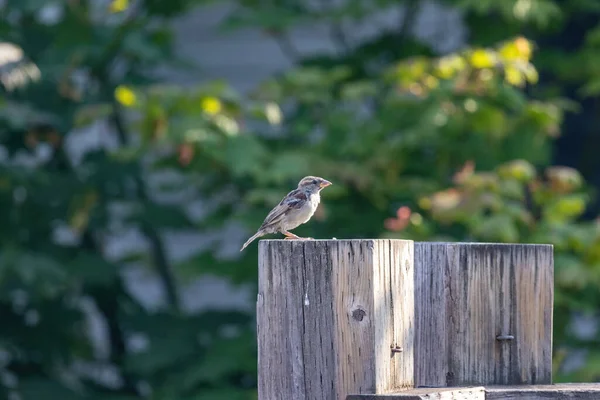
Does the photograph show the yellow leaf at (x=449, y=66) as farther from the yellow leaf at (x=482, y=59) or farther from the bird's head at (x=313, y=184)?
→ the bird's head at (x=313, y=184)

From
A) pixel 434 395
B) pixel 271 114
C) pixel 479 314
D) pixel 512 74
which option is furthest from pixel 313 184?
pixel 512 74

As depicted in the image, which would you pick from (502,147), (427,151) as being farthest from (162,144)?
(502,147)

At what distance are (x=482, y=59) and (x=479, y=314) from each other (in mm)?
5070

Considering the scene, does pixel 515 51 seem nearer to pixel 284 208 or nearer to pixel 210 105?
pixel 210 105

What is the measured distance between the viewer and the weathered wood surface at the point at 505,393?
250 centimetres

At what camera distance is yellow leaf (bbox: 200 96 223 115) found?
25.4 ft

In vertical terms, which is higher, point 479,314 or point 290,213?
point 290,213

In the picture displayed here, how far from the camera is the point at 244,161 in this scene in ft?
24.3

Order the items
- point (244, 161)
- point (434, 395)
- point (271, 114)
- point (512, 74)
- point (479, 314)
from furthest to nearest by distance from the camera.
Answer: point (271, 114) → point (512, 74) → point (244, 161) → point (479, 314) → point (434, 395)

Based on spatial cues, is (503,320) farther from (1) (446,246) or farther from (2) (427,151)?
(2) (427,151)

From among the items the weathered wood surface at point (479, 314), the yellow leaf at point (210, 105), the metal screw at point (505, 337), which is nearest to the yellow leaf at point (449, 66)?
the yellow leaf at point (210, 105)

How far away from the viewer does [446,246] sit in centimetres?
289

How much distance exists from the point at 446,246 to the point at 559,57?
6.64 metres

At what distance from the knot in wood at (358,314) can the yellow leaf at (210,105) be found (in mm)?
5338
